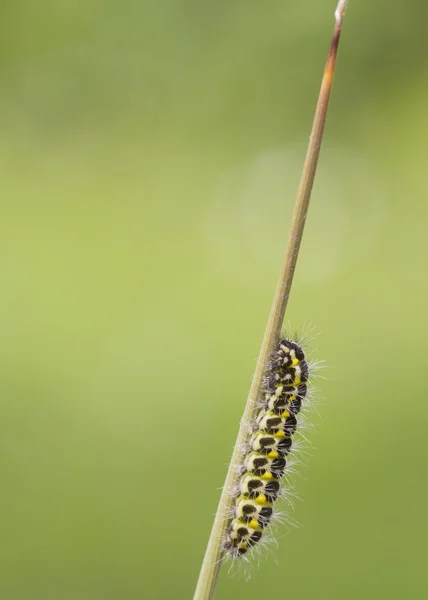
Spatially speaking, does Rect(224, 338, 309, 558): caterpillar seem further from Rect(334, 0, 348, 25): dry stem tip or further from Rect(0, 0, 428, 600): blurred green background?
Rect(0, 0, 428, 600): blurred green background

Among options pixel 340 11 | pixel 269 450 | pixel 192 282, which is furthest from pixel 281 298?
pixel 192 282

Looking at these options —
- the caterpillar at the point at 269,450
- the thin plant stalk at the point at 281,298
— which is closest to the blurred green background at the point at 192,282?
the caterpillar at the point at 269,450

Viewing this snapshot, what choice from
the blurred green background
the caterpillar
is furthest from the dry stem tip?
the blurred green background

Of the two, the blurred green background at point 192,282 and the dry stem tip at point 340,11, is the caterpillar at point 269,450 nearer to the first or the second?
the dry stem tip at point 340,11

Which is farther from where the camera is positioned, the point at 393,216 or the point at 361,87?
the point at 361,87

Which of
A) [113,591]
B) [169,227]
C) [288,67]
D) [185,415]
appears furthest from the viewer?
[288,67]

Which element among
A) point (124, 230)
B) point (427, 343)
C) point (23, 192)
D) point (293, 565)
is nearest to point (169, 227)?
point (124, 230)

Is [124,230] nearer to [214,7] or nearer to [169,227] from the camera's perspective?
[169,227]
